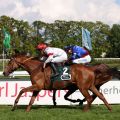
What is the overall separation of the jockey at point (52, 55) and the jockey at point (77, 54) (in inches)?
14.3

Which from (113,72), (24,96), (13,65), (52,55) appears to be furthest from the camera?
(24,96)

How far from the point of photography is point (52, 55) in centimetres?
1258

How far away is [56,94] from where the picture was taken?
1497cm

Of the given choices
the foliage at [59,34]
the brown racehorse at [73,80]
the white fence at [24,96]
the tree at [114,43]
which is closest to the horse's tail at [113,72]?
the brown racehorse at [73,80]

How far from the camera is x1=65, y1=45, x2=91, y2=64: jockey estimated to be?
1328 centimetres

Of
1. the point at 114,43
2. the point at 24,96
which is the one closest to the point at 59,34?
the point at 114,43

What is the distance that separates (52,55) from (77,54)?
3.60ft

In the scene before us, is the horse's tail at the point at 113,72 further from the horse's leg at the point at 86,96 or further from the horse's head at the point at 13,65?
the horse's head at the point at 13,65

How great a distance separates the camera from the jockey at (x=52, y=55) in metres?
12.6

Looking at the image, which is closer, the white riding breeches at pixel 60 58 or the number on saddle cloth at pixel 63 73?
the number on saddle cloth at pixel 63 73

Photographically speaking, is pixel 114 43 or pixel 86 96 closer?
pixel 86 96

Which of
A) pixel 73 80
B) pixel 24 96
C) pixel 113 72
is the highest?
pixel 113 72

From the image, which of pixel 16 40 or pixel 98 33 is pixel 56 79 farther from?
pixel 98 33

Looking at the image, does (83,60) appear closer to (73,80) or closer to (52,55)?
(73,80)
